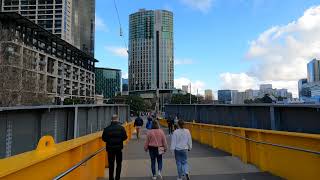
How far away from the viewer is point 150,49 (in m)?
80.8

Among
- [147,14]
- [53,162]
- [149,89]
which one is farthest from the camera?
[149,89]

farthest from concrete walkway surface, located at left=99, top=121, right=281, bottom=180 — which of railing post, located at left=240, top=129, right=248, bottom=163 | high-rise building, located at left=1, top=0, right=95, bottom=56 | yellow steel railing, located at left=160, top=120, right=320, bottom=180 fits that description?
high-rise building, located at left=1, top=0, right=95, bottom=56

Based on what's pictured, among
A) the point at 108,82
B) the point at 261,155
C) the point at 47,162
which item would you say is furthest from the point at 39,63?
the point at 47,162

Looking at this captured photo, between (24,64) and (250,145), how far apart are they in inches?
1265

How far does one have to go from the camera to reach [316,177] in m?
7.71

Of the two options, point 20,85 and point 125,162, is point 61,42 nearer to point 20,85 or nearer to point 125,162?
point 20,85

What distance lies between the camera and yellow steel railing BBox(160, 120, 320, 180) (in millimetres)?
8000

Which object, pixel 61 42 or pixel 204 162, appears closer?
pixel 204 162

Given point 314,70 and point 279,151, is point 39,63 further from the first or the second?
point 279,151

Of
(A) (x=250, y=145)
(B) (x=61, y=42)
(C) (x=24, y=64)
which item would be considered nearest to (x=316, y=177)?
(A) (x=250, y=145)

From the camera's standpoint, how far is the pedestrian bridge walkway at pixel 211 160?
5156 millimetres

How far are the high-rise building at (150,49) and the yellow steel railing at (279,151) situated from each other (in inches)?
2369

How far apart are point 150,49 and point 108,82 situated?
8815 centimetres

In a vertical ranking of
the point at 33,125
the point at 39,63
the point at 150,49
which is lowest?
the point at 33,125
